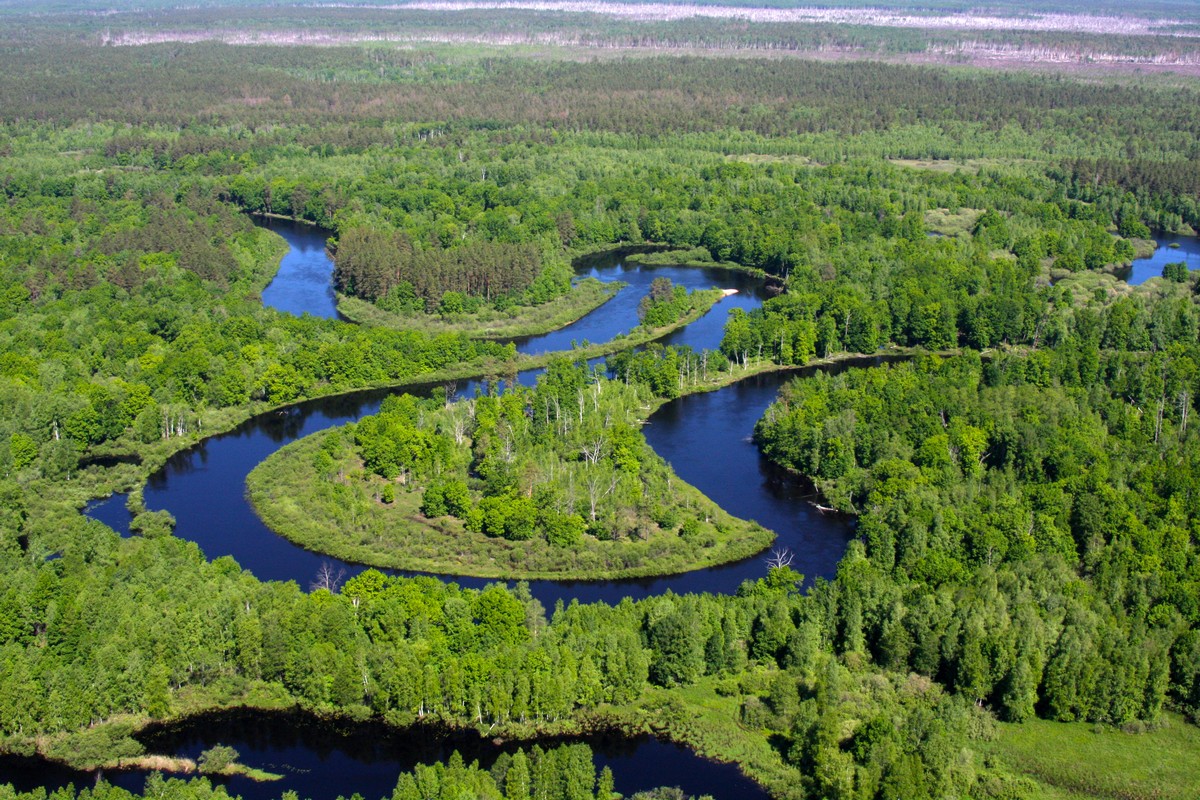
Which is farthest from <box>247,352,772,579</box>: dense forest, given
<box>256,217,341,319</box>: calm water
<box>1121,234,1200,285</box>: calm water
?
<box>1121,234,1200,285</box>: calm water

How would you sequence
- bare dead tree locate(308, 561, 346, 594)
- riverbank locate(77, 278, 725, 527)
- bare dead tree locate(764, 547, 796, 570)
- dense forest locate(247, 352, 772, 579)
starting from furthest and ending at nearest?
riverbank locate(77, 278, 725, 527), dense forest locate(247, 352, 772, 579), bare dead tree locate(764, 547, 796, 570), bare dead tree locate(308, 561, 346, 594)

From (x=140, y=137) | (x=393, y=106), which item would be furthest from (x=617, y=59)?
(x=140, y=137)

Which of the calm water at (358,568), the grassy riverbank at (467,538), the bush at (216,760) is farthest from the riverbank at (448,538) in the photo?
the bush at (216,760)

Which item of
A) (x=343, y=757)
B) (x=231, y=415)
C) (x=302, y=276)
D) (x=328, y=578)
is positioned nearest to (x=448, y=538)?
(x=328, y=578)

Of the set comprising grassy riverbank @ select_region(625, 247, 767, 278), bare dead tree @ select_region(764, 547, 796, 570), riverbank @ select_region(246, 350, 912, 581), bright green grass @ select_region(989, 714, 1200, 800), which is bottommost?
bright green grass @ select_region(989, 714, 1200, 800)

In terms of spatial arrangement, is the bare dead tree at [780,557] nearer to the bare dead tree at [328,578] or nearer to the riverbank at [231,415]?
the bare dead tree at [328,578]

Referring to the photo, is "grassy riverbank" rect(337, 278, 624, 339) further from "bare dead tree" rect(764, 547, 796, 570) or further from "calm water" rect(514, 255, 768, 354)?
"bare dead tree" rect(764, 547, 796, 570)
